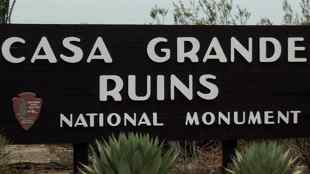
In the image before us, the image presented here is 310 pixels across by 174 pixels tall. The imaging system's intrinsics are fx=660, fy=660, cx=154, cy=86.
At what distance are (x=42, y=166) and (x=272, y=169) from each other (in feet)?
18.2

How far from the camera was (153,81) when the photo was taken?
837 cm

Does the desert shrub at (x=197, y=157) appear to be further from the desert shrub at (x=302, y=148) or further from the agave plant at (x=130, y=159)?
the agave plant at (x=130, y=159)

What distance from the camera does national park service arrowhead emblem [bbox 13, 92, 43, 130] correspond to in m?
8.07

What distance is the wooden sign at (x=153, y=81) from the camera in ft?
26.6

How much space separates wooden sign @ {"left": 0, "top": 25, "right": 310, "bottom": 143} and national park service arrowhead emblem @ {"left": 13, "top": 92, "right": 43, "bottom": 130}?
0.04 ft

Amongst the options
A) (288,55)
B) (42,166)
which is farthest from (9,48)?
(288,55)

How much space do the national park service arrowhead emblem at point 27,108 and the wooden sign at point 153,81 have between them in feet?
0.04

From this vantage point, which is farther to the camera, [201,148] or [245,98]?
[201,148]

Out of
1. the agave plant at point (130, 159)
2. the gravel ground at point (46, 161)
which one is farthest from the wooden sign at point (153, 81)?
the agave plant at point (130, 159)

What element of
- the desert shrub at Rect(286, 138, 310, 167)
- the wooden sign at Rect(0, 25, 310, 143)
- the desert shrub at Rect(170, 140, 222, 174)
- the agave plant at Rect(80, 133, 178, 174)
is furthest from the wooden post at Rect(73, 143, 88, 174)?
the desert shrub at Rect(286, 138, 310, 167)

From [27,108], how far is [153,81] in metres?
1.60

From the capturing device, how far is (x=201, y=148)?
34.8 feet

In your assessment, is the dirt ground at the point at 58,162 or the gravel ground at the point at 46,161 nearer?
the dirt ground at the point at 58,162

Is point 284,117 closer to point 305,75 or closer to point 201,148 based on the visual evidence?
point 305,75
